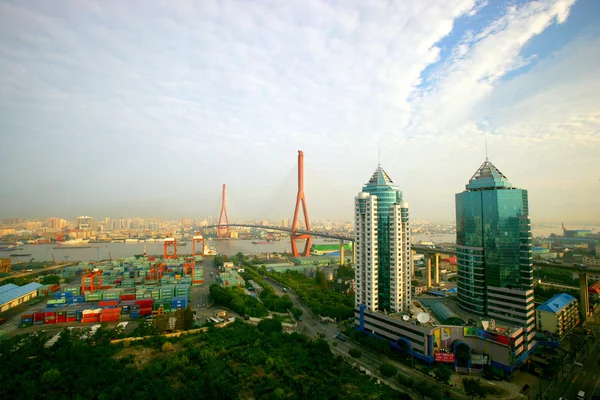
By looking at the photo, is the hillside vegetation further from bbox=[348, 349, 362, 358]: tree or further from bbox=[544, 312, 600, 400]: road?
bbox=[544, 312, 600, 400]: road

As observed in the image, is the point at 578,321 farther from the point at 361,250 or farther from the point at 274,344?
the point at 274,344

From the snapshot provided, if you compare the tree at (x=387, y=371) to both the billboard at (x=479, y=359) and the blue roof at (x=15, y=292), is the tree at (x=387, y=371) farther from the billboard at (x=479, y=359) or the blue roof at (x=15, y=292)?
the blue roof at (x=15, y=292)

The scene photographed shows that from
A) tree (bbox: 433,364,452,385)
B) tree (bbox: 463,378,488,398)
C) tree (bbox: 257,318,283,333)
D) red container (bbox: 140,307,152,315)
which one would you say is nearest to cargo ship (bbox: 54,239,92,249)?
red container (bbox: 140,307,152,315)

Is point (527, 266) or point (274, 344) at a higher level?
point (527, 266)

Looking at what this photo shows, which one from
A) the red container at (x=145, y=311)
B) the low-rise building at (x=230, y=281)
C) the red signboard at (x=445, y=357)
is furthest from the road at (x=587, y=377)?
the low-rise building at (x=230, y=281)

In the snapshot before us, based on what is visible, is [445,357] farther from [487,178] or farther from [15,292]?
[15,292]

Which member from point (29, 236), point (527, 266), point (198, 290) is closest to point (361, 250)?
point (527, 266)

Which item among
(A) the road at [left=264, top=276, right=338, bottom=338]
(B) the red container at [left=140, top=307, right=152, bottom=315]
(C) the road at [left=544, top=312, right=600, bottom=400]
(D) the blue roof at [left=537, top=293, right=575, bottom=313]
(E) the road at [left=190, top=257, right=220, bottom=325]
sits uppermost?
(D) the blue roof at [left=537, top=293, right=575, bottom=313]

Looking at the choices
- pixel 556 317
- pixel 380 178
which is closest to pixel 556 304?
pixel 556 317
